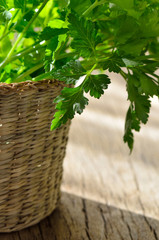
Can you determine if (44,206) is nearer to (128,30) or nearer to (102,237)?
A: (102,237)

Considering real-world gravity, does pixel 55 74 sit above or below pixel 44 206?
above

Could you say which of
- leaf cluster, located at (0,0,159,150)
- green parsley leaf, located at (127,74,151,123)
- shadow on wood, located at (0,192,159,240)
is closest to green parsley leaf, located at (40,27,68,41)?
leaf cluster, located at (0,0,159,150)

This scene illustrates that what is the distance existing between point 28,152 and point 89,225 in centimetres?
26

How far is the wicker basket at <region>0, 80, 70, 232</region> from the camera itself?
2.62ft

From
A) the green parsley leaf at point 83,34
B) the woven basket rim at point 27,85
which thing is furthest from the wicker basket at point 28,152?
the green parsley leaf at point 83,34

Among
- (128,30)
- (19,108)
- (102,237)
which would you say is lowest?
(102,237)

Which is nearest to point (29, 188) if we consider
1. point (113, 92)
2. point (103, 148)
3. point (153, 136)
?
point (103, 148)

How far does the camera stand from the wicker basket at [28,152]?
798 mm

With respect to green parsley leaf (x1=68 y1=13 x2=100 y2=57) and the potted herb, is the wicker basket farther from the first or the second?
green parsley leaf (x1=68 y1=13 x2=100 y2=57)

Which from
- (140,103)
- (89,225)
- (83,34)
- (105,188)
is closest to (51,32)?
(83,34)

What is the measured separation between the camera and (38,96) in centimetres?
82

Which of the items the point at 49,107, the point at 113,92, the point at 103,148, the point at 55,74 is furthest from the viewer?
the point at 113,92

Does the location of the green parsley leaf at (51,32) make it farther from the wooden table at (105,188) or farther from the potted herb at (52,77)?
the wooden table at (105,188)

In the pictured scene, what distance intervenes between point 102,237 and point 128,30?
463 millimetres
